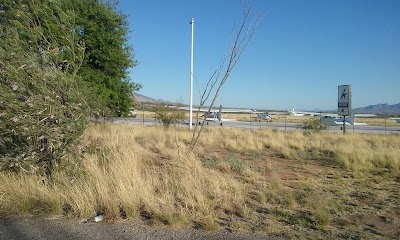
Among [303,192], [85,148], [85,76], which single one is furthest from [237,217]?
[85,76]

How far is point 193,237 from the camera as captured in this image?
5.54 metres

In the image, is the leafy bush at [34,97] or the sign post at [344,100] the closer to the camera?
the leafy bush at [34,97]

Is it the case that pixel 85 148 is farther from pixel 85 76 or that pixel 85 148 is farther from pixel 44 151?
pixel 85 76

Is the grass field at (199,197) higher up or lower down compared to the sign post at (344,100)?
lower down

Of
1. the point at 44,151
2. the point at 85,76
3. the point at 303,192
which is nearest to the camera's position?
the point at 44,151

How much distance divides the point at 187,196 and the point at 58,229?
2276 millimetres

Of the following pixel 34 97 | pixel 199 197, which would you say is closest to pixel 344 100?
pixel 199 197

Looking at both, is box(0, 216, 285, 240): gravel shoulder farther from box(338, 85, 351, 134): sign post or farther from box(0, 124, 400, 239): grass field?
box(338, 85, 351, 134): sign post

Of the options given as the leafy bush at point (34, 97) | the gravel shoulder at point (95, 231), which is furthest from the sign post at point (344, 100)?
the gravel shoulder at point (95, 231)

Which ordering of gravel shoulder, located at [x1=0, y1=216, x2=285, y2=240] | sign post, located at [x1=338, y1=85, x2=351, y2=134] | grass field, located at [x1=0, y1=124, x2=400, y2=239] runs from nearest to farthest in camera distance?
gravel shoulder, located at [x1=0, y1=216, x2=285, y2=240] < grass field, located at [x1=0, y1=124, x2=400, y2=239] < sign post, located at [x1=338, y1=85, x2=351, y2=134]

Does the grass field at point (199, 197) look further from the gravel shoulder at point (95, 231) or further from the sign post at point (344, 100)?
the sign post at point (344, 100)

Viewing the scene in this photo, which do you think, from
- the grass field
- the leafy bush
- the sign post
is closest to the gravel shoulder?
the grass field

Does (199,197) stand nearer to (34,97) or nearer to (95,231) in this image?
(95,231)

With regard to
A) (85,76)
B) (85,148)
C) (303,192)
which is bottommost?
(303,192)
